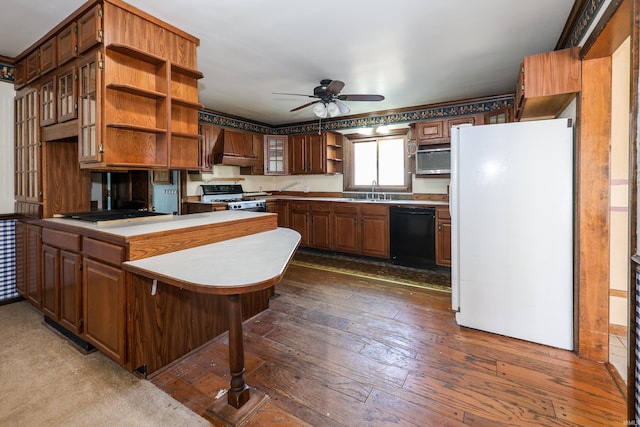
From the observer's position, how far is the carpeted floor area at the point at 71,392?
1588 millimetres

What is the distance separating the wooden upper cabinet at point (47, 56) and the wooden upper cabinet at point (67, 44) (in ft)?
0.22

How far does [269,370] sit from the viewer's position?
6.56 ft

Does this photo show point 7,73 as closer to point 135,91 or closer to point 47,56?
point 47,56

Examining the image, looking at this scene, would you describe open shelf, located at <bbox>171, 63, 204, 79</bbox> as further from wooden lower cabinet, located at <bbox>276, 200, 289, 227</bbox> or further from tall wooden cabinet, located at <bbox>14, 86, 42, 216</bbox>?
wooden lower cabinet, located at <bbox>276, 200, 289, 227</bbox>

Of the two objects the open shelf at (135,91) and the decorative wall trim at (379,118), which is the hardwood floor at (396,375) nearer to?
the open shelf at (135,91)

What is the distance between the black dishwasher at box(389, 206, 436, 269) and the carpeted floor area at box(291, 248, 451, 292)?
0.14 m

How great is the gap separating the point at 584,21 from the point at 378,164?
3.38 metres

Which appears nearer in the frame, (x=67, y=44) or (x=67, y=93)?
(x=67, y=44)

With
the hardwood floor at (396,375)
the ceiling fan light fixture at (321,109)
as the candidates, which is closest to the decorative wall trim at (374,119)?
the ceiling fan light fixture at (321,109)

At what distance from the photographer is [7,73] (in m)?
3.07

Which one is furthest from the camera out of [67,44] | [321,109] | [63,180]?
[321,109]

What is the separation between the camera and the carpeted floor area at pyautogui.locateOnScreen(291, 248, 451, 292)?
3773 millimetres

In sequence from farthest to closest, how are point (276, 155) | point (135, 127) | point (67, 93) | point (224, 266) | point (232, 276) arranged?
point (276, 155) → point (67, 93) → point (135, 127) → point (224, 266) → point (232, 276)

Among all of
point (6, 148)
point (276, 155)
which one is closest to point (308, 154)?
point (276, 155)
